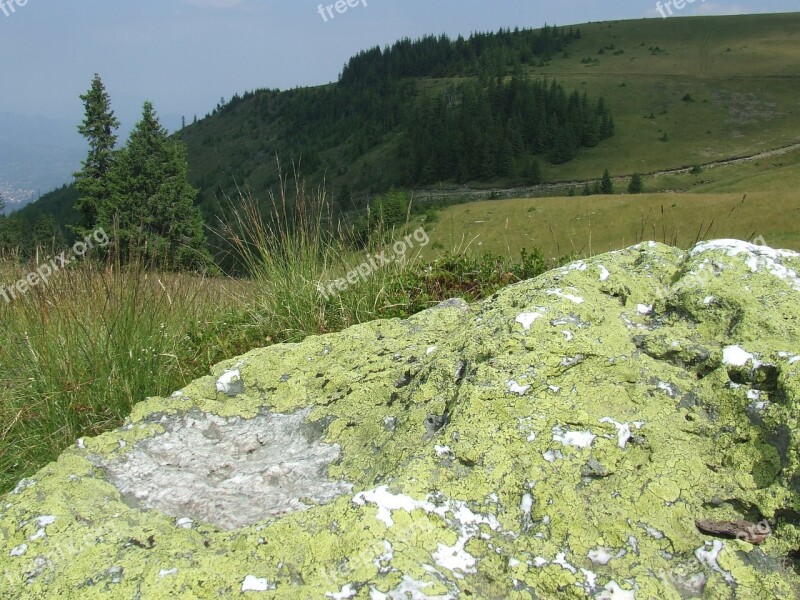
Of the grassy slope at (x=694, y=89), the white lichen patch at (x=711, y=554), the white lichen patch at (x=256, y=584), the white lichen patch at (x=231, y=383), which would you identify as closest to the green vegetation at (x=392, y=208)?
the grassy slope at (x=694, y=89)

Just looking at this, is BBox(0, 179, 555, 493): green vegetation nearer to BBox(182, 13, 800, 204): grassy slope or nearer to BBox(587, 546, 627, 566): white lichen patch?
BBox(587, 546, 627, 566): white lichen patch

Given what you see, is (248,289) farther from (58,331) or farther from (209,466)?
(209,466)

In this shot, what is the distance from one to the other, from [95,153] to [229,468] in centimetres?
4387

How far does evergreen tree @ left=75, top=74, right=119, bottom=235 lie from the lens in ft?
127

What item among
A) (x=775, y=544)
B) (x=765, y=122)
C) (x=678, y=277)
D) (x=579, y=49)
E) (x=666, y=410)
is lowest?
(x=765, y=122)

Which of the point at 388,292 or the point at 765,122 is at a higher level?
the point at 388,292

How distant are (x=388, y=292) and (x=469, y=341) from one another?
3.19m

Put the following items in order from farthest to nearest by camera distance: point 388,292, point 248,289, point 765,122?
point 765,122 < point 248,289 < point 388,292

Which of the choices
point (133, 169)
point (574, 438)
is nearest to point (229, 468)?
point (574, 438)

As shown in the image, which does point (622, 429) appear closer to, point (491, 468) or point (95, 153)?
point (491, 468)

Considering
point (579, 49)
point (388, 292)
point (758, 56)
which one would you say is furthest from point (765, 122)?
point (388, 292)

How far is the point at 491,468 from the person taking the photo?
200cm

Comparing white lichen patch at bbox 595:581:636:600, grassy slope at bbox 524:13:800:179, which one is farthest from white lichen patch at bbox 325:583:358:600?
grassy slope at bbox 524:13:800:179

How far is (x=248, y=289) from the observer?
643 cm
